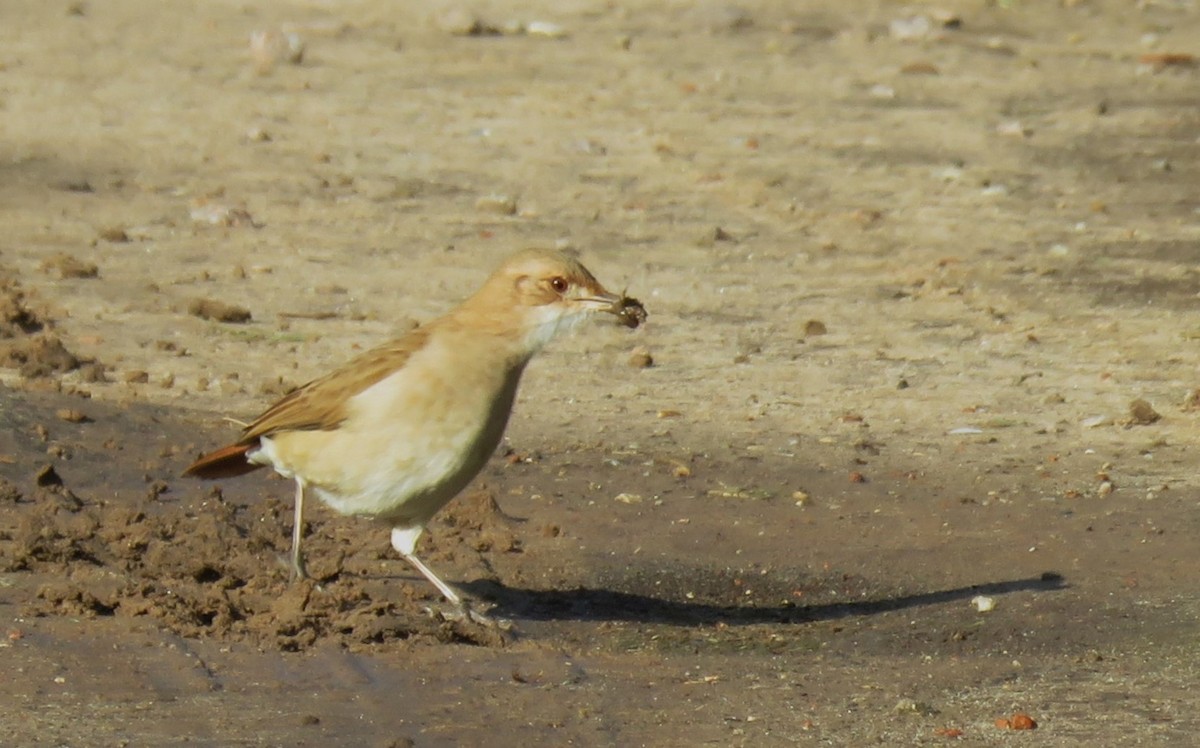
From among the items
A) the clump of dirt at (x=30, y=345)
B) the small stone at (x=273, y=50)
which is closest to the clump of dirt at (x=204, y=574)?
the clump of dirt at (x=30, y=345)

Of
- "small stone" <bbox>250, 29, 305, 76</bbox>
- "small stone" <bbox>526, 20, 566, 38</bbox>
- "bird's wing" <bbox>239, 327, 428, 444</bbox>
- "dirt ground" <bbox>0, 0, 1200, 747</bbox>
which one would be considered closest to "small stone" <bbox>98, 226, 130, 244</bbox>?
"dirt ground" <bbox>0, 0, 1200, 747</bbox>

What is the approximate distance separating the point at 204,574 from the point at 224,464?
1.26 feet

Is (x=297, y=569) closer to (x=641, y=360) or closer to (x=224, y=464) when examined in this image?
(x=224, y=464)

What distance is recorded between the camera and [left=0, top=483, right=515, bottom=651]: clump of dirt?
20.3ft

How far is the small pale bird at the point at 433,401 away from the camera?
6.21 meters

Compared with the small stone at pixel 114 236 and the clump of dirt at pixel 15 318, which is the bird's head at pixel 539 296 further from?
the small stone at pixel 114 236

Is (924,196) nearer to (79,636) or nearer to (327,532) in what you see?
(327,532)

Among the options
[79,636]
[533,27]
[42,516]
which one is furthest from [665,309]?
[533,27]

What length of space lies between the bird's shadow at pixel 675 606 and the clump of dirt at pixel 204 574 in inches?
12.7

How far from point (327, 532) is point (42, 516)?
3.46 ft

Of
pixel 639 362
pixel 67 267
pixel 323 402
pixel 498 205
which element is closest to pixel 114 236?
pixel 67 267

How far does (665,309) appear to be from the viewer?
34.2 ft

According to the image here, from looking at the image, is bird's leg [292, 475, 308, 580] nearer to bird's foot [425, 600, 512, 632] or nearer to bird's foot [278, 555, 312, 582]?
bird's foot [278, 555, 312, 582]

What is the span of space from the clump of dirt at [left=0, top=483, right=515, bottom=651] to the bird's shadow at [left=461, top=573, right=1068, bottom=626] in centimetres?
32
